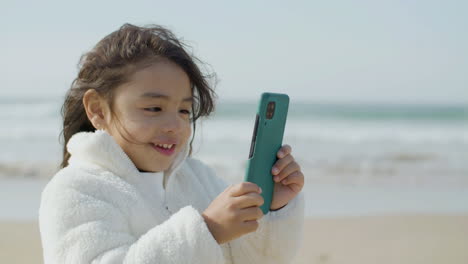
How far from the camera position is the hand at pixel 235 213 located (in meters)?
1.47

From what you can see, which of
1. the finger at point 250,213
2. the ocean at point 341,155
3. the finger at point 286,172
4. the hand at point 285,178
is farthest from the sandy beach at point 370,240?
the finger at point 250,213

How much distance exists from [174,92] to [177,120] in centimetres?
9

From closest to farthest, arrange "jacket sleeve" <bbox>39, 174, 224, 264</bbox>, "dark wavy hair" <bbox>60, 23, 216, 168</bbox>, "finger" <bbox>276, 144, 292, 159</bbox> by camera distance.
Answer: "jacket sleeve" <bbox>39, 174, 224, 264</bbox>
"finger" <bbox>276, 144, 292, 159</bbox>
"dark wavy hair" <bbox>60, 23, 216, 168</bbox>

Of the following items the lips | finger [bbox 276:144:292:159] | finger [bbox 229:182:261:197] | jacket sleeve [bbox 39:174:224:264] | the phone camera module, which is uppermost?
the phone camera module

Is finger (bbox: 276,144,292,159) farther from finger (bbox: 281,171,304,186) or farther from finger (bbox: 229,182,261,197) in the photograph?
finger (bbox: 229,182,261,197)

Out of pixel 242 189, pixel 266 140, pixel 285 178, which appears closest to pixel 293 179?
pixel 285 178

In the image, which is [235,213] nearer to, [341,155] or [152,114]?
[152,114]

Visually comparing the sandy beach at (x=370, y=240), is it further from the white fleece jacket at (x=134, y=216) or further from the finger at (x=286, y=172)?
the finger at (x=286, y=172)

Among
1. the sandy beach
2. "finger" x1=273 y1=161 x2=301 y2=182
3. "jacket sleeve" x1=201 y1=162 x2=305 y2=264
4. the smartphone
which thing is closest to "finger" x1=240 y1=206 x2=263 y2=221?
the smartphone

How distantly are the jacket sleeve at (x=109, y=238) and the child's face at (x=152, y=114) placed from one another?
26 centimetres

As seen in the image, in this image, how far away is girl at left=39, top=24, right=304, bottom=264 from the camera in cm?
146

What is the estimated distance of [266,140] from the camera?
1.61 metres

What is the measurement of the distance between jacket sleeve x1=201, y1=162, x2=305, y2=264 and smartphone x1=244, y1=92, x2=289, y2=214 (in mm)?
207

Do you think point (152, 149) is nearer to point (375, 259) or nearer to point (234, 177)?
point (375, 259)
